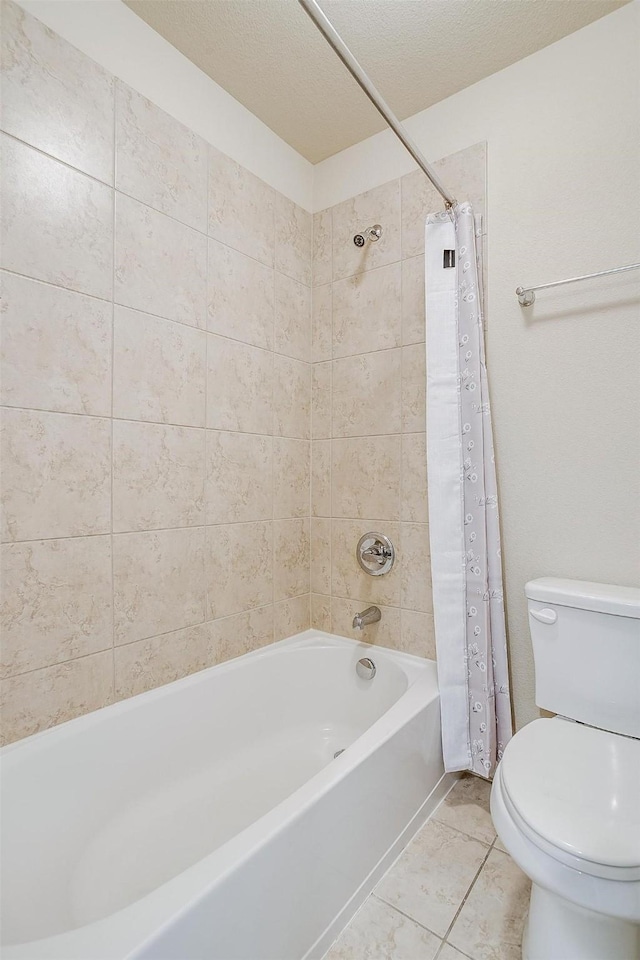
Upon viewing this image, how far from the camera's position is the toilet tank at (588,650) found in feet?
4.27

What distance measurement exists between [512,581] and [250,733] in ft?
3.58

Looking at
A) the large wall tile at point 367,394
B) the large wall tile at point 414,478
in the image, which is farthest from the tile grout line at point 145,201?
the large wall tile at point 414,478

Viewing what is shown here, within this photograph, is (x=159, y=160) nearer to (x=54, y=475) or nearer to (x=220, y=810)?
(x=54, y=475)

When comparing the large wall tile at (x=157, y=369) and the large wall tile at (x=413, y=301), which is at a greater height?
the large wall tile at (x=413, y=301)

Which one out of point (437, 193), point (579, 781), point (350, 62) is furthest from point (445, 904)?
point (437, 193)

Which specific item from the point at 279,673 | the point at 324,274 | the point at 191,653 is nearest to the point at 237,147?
the point at 324,274

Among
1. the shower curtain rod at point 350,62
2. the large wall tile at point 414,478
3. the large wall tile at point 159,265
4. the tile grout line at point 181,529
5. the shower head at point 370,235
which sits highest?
the shower head at point 370,235

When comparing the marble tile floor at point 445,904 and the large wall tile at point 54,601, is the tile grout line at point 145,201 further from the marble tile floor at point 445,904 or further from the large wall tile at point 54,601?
the marble tile floor at point 445,904

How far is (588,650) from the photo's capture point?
137 centimetres

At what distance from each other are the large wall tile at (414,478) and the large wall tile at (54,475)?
108cm

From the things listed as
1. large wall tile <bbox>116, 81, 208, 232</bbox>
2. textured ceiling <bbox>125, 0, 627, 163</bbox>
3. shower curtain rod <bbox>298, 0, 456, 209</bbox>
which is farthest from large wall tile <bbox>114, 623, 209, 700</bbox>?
textured ceiling <bbox>125, 0, 627, 163</bbox>

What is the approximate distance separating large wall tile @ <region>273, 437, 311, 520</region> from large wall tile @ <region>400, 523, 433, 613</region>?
49 cm

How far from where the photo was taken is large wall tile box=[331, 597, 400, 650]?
1.94 m

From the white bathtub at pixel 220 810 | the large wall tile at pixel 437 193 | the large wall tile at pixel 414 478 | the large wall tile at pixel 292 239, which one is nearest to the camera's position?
the white bathtub at pixel 220 810
